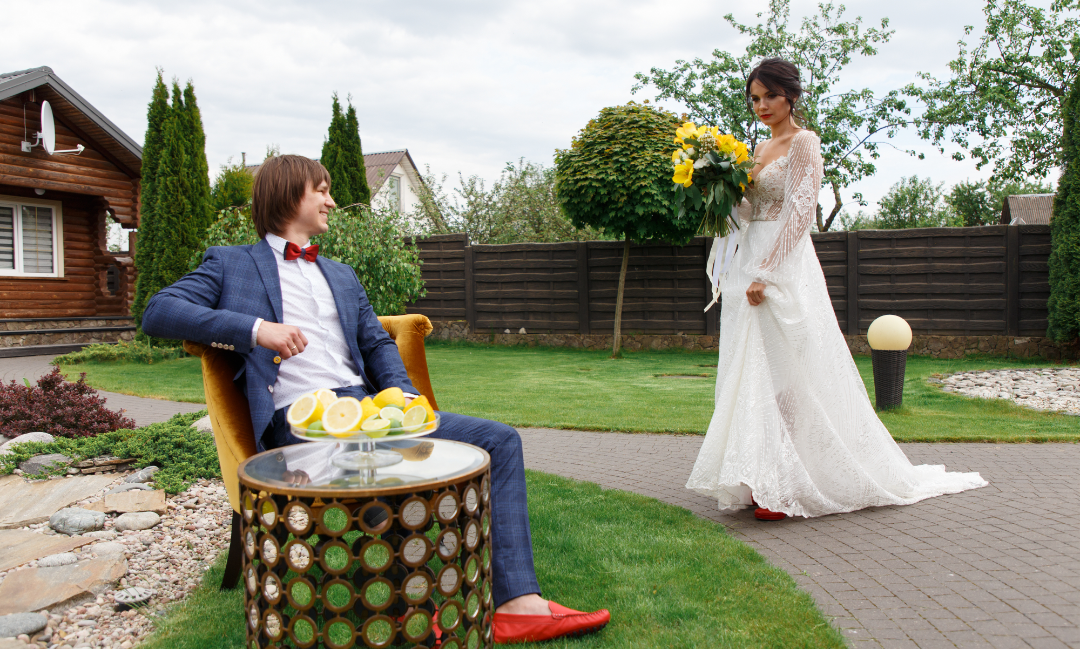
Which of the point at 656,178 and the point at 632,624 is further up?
the point at 656,178

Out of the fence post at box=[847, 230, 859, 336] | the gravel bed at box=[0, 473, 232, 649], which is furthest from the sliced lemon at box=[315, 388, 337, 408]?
the fence post at box=[847, 230, 859, 336]

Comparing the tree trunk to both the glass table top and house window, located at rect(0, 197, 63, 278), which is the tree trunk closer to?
the glass table top

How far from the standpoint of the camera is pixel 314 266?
110 inches

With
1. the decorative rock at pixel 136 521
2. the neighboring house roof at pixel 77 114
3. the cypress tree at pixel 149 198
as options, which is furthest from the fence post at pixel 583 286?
the decorative rock at pixel 136 521

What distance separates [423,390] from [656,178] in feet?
30.3

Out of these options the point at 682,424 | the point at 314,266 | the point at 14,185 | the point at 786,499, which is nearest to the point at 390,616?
the point at 314,266

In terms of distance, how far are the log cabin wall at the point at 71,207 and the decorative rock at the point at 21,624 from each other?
1362cm

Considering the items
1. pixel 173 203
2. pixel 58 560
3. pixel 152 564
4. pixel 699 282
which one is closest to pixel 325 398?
pixel 152 564

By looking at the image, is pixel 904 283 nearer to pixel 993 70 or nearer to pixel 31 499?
pixel 993 70

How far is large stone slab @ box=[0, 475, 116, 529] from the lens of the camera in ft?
11.6

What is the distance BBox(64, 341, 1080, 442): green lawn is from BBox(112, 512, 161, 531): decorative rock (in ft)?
11.0

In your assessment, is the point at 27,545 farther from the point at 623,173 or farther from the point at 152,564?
the point at 623,173

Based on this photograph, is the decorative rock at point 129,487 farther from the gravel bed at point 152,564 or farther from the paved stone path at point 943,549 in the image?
the paved stone path at point 943,549

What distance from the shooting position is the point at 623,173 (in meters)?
11.8
